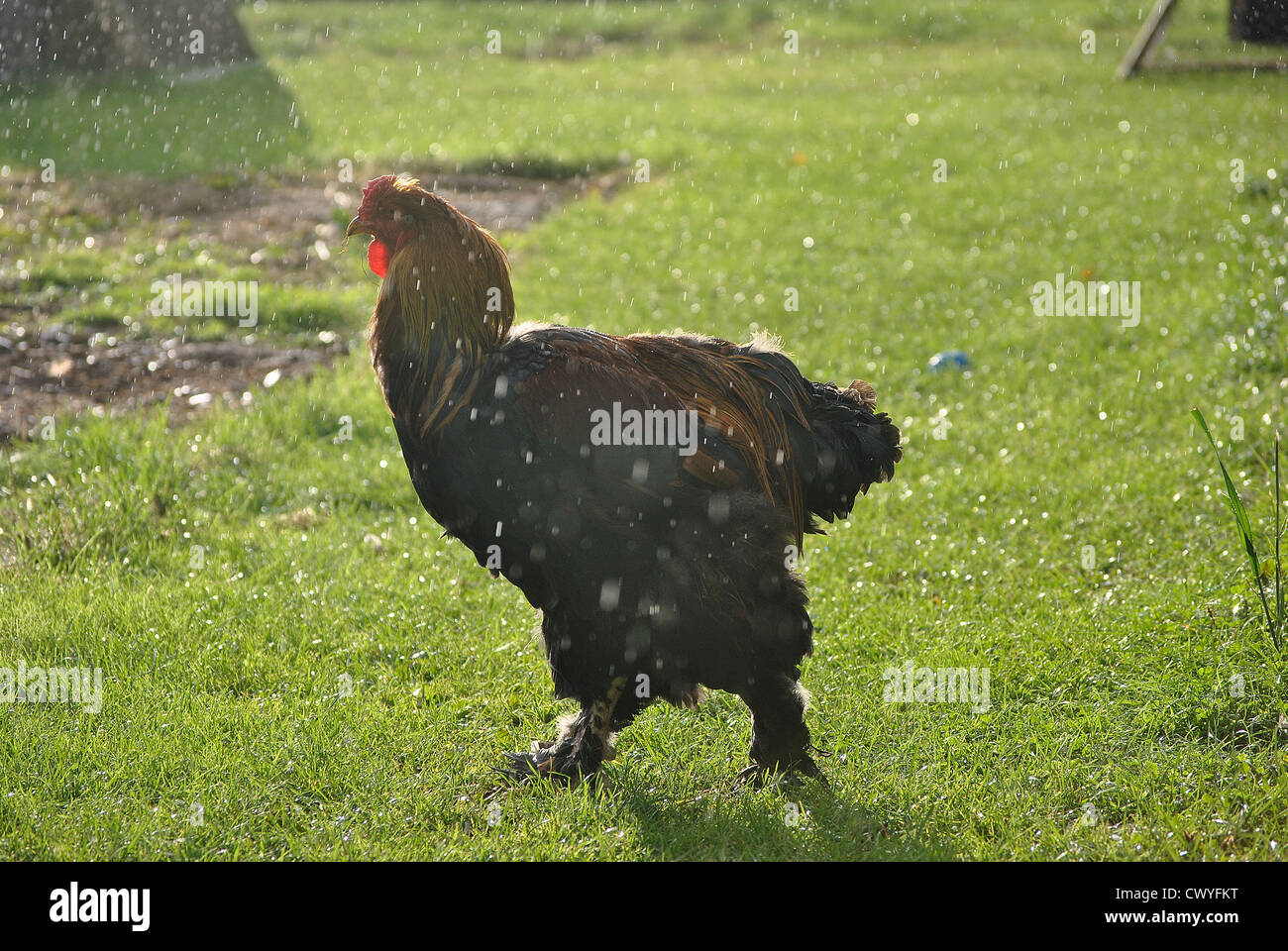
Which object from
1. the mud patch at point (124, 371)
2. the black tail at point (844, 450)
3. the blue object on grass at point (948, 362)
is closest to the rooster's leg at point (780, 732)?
the black tail at point (844, 450)

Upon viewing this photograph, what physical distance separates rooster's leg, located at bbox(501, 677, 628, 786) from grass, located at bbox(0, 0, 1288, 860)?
0.12m

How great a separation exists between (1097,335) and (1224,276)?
1.57 metres

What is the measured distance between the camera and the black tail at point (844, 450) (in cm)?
432

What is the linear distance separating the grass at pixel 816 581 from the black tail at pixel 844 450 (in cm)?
96

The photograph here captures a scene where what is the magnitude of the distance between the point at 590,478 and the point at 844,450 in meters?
1.14

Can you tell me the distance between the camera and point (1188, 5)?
23.0 metres

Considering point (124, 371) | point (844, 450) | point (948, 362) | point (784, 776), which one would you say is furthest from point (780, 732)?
point (124, 371)

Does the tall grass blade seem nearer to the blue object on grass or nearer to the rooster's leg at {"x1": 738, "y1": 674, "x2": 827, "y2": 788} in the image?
the rooster's leg at {"x1": 738, "y1": 674, "x2": 827, "y2": 788}

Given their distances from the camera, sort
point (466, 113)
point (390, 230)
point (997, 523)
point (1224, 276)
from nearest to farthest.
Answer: point (390, 230), point (997, 523), point (1224, 276), point (466, 113)

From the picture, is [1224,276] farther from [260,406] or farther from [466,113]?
[466,113]

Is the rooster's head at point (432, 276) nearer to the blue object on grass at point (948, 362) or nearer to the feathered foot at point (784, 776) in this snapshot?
the feathered foot at point (784, 776)

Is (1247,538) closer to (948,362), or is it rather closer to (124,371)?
(948,362)

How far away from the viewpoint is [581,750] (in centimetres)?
426
